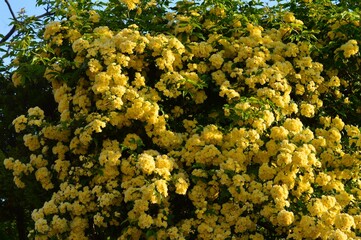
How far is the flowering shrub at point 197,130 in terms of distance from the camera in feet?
15.4

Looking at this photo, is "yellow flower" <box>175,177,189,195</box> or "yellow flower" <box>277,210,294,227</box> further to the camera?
"yellow flower" <box>175,177,189,195</box>

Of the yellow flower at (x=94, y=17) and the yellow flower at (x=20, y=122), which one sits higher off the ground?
the yellow flower at (x=94, y=17)

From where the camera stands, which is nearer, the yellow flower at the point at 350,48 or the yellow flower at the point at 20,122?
the yellow flower at the point at 20,122

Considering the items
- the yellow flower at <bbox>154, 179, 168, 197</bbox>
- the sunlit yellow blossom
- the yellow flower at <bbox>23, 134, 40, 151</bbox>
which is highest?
the sunlit yellow blossom

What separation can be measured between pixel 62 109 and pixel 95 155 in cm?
64

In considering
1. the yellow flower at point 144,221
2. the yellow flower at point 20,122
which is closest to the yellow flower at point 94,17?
the yellow flower at point 20,122

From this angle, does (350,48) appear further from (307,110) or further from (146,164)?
(146,164)

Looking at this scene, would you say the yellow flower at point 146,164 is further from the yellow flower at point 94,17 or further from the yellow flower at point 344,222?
the yellow flower at point 94,17

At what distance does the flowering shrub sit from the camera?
4.70 m

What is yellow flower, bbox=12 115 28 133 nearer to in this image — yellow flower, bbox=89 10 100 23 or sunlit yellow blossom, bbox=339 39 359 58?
yellow flower, bbox=89 10 100 23

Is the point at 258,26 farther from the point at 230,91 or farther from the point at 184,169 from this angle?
the point at 184,169

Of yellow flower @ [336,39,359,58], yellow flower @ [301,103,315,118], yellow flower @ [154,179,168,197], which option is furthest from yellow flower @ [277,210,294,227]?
yellow flower @ [336,39,359,58]

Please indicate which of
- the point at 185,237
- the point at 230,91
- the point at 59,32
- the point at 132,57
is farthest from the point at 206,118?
the point at 59,32

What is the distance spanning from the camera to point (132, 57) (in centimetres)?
547
